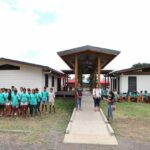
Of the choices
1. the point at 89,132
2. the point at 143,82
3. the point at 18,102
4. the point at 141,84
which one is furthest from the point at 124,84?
the point at 89,132

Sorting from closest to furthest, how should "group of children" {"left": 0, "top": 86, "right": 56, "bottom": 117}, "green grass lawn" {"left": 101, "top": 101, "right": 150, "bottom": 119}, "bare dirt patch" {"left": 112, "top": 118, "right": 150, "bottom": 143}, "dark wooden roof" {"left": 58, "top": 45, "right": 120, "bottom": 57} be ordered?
"bare dirt patch" {"left": 112, "top": 118, "right": 150, "bottom": 143}
"group of children" {"left": 0, "top": 86, "right": 56, "bottom": 117}
"green grass lawn" {"left": 101, "top": 101, "right": 150, "bottom": 119}
"dark wooden roof" {"left": 58, "top": 45, "right": 120, "bottom": 57}

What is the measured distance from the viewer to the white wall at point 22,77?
21.4 m

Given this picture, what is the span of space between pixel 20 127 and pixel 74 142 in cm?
318

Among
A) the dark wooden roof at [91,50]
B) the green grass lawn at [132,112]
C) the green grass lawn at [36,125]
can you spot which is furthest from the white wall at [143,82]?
the green grass lawn at [36,125]

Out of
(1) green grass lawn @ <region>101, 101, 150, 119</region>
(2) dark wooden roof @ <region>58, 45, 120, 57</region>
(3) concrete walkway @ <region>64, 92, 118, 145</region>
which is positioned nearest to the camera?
(3) concrete walkway @ <region>64, 92, 118, 145</region>

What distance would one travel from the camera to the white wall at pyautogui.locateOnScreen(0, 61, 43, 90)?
21.4m

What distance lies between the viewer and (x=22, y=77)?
21.6 metres

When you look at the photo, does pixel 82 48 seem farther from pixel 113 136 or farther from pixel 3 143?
pixel 3 143

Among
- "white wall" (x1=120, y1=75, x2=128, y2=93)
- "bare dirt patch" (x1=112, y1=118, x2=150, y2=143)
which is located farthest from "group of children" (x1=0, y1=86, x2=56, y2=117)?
"white wall" (x1=120, y1=75, x2=128, y2=93)

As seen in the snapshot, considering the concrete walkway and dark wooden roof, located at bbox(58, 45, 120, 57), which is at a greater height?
dark wooden roof, located at bbox(58, 45, 120, 57)

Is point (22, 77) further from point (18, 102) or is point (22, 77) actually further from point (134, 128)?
point (134, 128)

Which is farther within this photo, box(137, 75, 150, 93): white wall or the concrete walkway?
box(137, 75, 150, 93): white wall

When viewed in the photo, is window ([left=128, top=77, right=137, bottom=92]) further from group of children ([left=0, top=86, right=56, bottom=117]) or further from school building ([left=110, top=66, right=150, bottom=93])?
group of children ([left=0, top=86, right=56, bottom=117])

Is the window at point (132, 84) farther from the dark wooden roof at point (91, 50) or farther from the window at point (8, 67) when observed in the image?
the window at point (8, 67)
